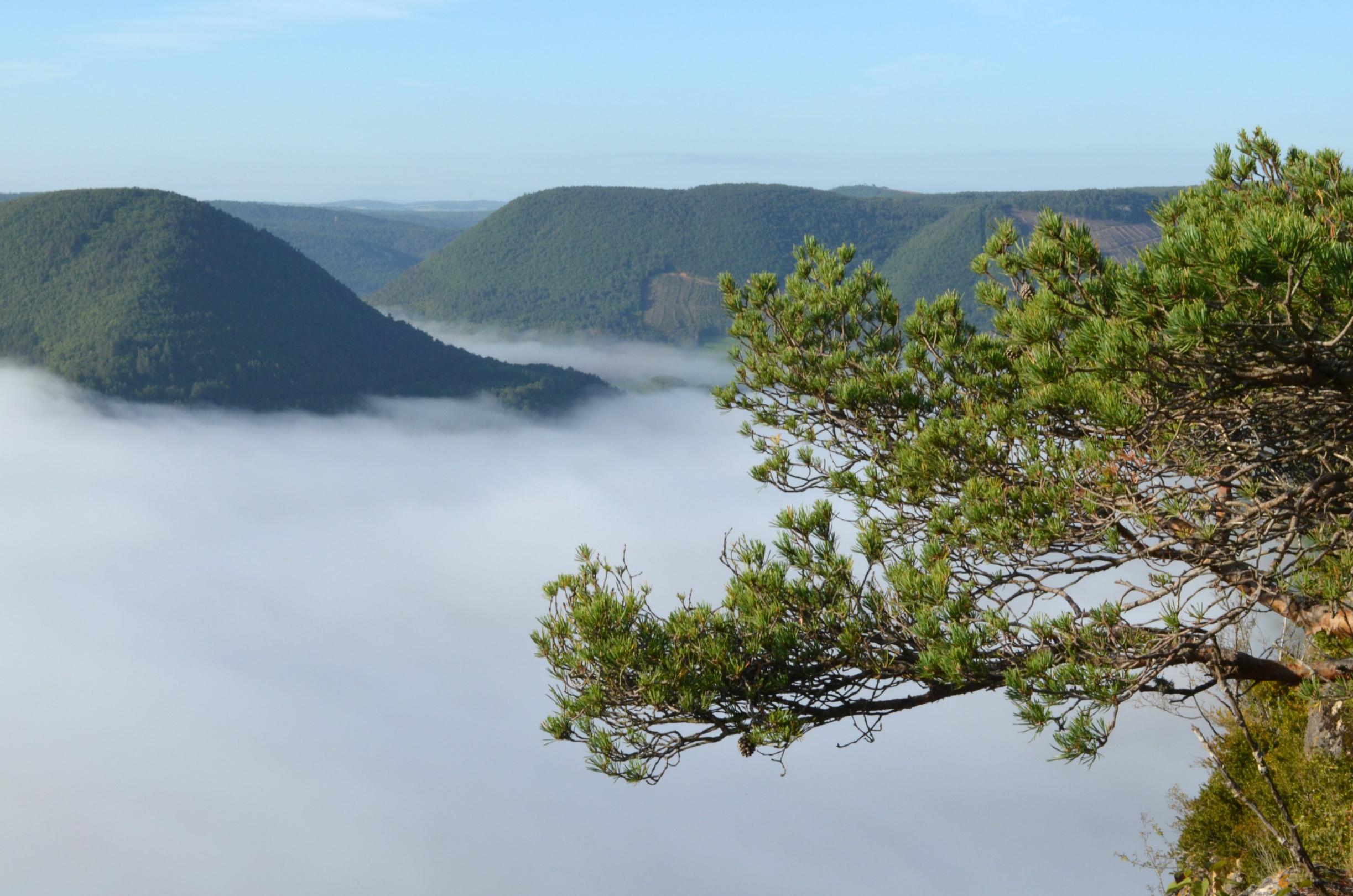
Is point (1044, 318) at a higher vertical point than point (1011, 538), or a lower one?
higher

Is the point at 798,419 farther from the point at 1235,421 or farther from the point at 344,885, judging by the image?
the point at 344,885

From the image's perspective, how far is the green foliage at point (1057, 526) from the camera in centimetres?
573

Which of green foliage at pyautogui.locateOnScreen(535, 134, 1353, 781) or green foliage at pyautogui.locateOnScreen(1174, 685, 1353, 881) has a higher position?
green foliage at pyautogui.locateOnScreen(535, 134, 1353, 781)

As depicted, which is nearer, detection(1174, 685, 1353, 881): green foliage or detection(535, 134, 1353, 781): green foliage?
detection(535, 134, 1353, 781): green foliage

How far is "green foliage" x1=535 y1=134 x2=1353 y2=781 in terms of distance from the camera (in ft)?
18.8

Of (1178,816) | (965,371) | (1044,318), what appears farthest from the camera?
(1178,816)

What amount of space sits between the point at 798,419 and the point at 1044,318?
11.0 feet

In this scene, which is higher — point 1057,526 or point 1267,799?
point 1057,526

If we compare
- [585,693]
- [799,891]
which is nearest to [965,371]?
[585,693]

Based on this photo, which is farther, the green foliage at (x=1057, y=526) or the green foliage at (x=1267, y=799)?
the green foliage at (x=1267, y=799)

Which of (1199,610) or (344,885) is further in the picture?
(344,885)

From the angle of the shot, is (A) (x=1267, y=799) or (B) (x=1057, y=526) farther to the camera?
(A) (x=1267, y=799)

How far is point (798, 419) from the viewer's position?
961 centimetres

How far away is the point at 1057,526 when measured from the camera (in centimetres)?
659
